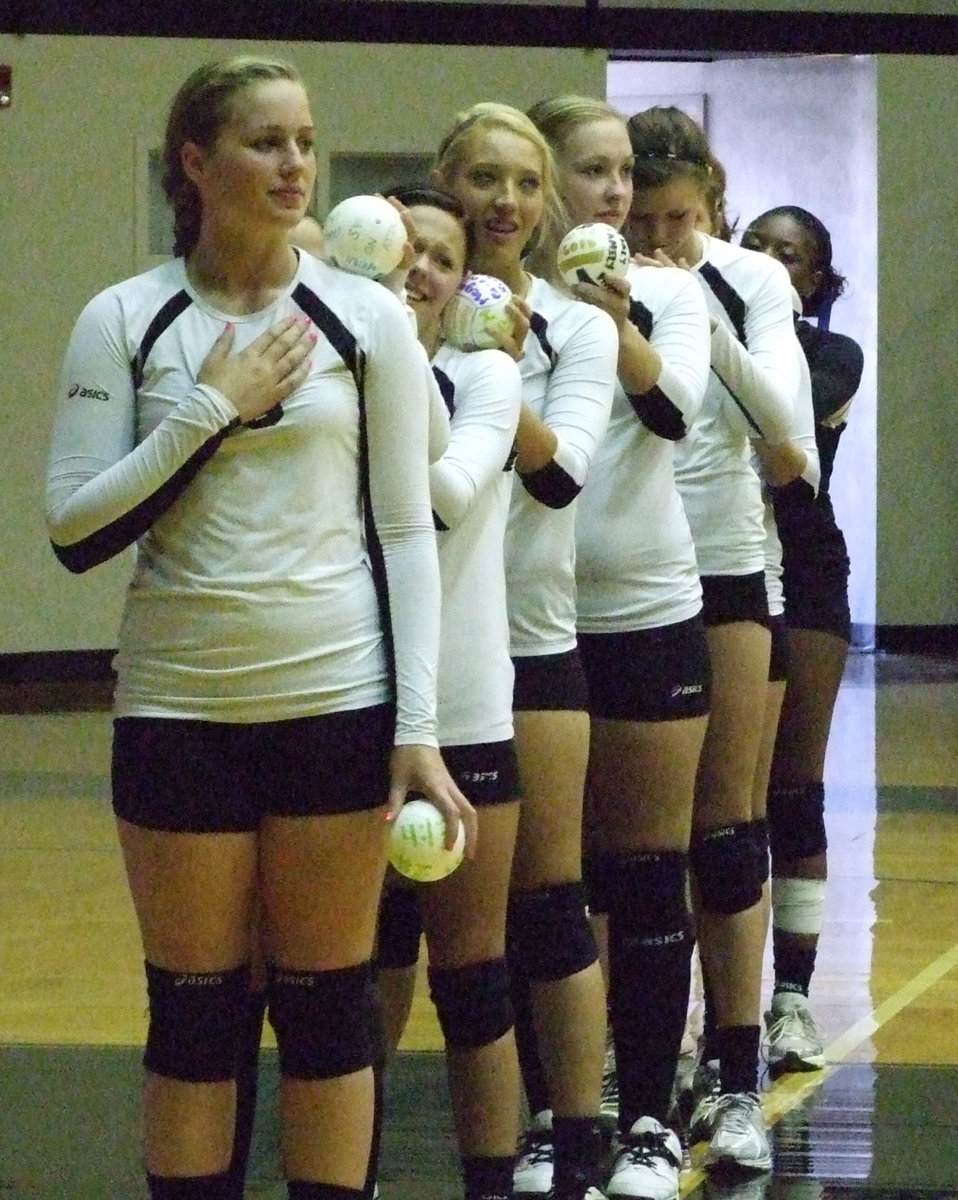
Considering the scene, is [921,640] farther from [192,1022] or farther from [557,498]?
[192,1022]

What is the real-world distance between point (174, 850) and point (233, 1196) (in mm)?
493

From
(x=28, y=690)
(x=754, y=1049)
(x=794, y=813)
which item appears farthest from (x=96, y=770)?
(x=754, y=1049)

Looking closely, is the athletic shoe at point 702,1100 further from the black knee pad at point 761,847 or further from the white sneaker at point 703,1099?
the black knee pad at point 761,847

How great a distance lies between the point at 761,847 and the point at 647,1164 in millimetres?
709

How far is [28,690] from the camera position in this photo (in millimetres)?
9828

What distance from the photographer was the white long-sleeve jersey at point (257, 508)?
2266 millimetres

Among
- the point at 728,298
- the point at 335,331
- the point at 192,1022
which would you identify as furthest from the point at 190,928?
the point at 728,298

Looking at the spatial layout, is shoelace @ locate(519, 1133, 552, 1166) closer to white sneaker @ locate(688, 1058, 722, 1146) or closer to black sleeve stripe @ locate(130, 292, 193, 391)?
white sneaker @ locate(688, 1058, 722, 1146)

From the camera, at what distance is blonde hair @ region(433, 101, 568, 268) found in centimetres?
301

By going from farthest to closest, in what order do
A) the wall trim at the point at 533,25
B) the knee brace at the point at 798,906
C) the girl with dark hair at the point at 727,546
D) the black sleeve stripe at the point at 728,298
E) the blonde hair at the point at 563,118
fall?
1. the wall trim at the point at 533,25
2. the knee brace at the point at 798,906
3. the black sleeve stripe at the point at 728,298
4. the girl with dark hair at the point at 727,546
5. the blonde hair at the point at 563,118

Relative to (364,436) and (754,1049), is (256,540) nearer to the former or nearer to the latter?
(364,436)

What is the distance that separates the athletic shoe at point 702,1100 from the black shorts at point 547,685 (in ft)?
2.79

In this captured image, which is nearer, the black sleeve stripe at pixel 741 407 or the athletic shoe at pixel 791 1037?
the black sleeve stripe at pixel 741 407

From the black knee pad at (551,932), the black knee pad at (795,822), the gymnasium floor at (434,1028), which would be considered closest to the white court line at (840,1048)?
the gymnasium floor at (434,1028)
